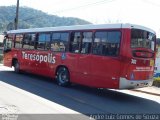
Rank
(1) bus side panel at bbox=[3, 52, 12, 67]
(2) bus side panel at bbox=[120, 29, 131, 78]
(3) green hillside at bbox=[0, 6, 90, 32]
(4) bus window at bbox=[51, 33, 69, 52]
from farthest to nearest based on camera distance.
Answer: (3) green hillside at bbox=[0, 6, 90, 32]
(1) bus side panel at bbox=[3, 52, 12, 67]
(4) bus window at bbox=[51, 33, 69, 52]
(2) bus side panel at bbox=[120, 29, 131, 78]

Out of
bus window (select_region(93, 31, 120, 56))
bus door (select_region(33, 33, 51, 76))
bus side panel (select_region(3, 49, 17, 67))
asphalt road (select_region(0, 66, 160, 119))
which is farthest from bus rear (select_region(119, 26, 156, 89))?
bus side panel (select_region(3, 49, 17, 67))

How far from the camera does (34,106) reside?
32.5 feet

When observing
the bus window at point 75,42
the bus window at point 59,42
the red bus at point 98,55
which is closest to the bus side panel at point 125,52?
the red bus at point 98,55

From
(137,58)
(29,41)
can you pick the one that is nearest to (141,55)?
(137,58)

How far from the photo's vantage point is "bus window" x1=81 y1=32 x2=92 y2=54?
13.6 metres

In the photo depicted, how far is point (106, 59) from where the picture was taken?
12.4 metres

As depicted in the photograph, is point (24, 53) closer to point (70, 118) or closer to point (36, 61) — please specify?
point (36, 61)

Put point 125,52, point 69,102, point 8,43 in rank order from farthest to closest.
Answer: point 8,43, point 125,52, point 69,102

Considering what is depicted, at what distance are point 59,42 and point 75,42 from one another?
58.3 inches

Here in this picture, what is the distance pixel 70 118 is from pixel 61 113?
64 cm

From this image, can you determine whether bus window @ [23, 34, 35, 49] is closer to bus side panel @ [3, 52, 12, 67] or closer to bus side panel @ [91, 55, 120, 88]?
bus side panel @ [3, 52, 12, 67]

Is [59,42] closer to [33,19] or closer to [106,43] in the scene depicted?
Result: [106,43]

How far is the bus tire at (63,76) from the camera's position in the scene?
15.1 m

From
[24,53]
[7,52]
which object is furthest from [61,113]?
[7,52]
